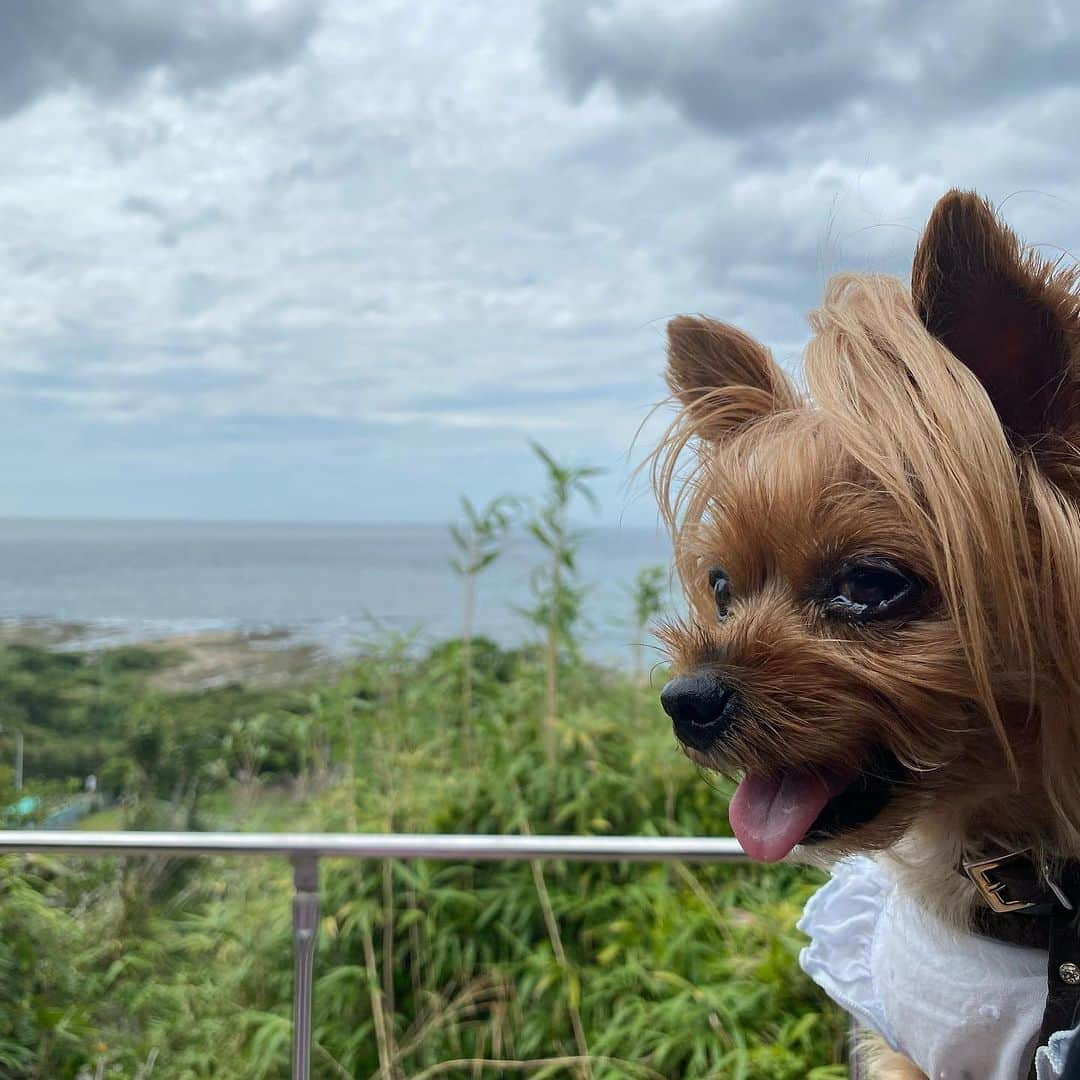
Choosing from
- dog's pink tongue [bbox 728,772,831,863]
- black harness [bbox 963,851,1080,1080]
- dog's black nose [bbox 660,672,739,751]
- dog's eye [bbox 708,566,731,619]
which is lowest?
black harness [bbox 963,851,1080,1080]

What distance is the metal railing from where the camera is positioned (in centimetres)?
119

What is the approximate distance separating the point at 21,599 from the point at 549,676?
4.66 feet

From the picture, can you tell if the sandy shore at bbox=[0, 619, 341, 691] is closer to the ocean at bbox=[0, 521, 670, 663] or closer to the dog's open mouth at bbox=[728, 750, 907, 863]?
the ocean at bbox=[0, 521, 670, 663]

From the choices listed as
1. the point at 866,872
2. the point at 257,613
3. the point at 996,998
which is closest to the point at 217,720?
the point at 257,613

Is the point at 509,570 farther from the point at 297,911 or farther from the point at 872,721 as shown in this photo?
the point at 872,721

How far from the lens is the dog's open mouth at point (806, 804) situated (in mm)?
676

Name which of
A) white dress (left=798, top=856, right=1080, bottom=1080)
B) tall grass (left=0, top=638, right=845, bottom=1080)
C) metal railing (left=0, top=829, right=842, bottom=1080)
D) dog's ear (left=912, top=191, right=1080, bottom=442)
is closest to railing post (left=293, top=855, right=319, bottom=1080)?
metal railing (left=0, top=829, right=842, bottom=1080)

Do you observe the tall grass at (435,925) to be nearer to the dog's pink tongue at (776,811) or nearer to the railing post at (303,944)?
the railing post at (303,944)

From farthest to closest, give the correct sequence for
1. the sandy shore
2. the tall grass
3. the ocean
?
the sandy shore, the ocean, the tall grass

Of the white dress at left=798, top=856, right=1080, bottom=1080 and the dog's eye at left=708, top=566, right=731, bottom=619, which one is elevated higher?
the dog's eye at left=708, top=566, right=731, bottom=619

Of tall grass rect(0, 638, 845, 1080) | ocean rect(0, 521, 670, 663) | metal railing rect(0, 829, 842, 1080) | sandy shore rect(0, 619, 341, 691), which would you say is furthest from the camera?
sandy shore rect(0, 619, 341, 691)

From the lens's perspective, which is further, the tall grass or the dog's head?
the tall grass

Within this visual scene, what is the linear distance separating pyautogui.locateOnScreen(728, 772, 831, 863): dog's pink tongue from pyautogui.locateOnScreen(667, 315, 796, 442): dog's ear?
0.29 metres

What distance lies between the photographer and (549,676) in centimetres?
221
